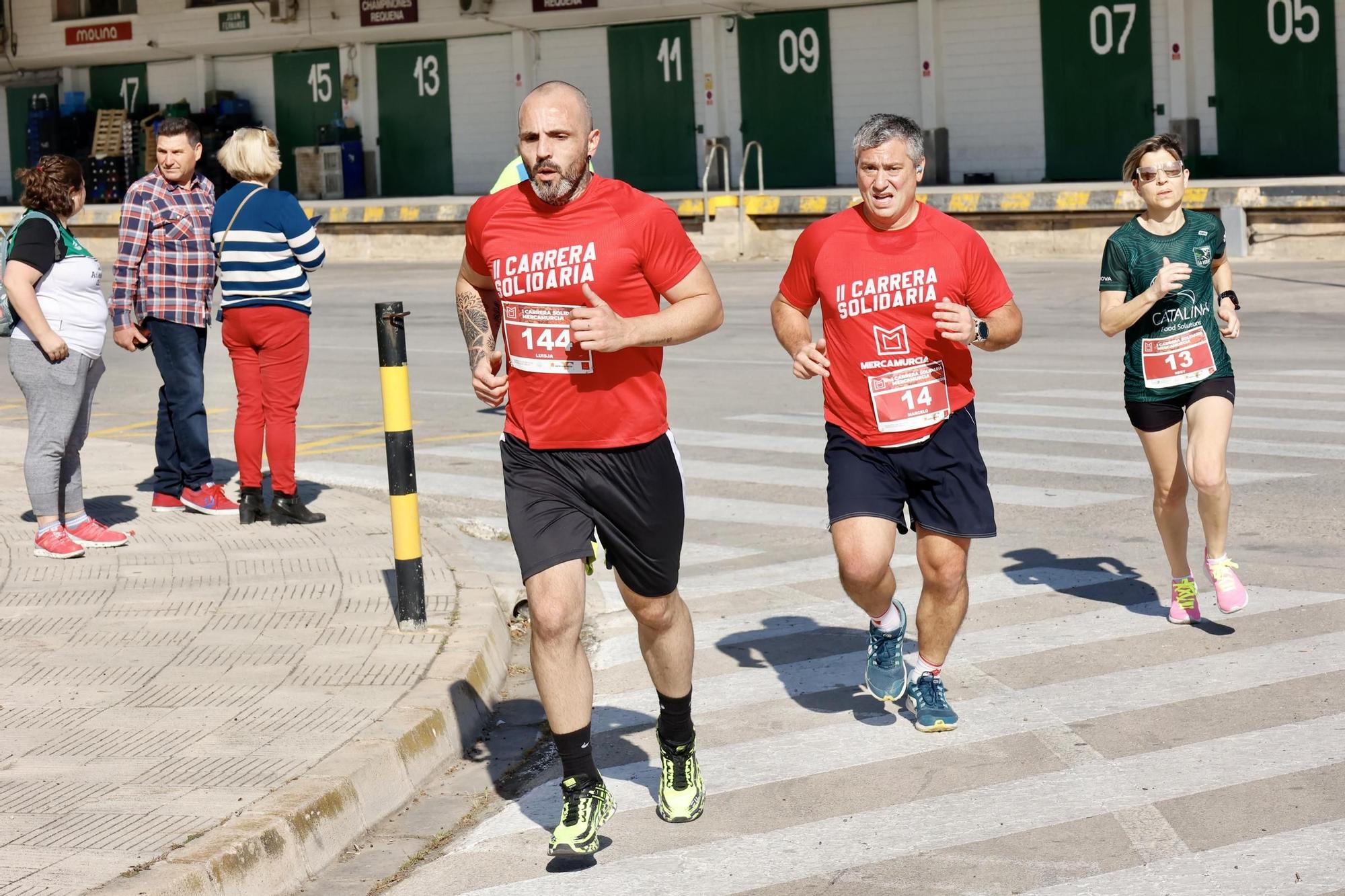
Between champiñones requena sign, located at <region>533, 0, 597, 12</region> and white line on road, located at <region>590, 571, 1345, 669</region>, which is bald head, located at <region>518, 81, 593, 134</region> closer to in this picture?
white line on road, located at <region>590, 571, 1345, 669</region>

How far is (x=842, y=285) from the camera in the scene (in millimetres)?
5715

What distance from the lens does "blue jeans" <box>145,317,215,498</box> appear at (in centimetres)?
916

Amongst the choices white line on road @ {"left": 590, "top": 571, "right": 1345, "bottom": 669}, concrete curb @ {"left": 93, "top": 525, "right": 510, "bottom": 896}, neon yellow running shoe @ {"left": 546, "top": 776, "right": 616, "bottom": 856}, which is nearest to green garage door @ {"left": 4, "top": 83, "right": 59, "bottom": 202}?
white line on road @ {"left": 590, "top": 571, "right": 1345, "bottom": 669}

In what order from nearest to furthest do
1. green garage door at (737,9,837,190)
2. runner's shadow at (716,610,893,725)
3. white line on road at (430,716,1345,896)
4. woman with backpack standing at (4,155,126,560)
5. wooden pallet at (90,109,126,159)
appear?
1. white line on road at (430,716,1345,896)
2. runner's shadow at (716,610,893,725)
3. woman with backpack standing at (4,155,126,560)
4. green garage door at (737,9,837,190)
5. wooden pallet at (90,109,126,159)

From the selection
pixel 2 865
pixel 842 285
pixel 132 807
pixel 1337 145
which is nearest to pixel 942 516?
pixel 842 285

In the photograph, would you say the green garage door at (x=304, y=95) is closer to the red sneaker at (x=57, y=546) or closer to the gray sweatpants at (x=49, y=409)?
the gray sweatpants at (x=49, y=409)

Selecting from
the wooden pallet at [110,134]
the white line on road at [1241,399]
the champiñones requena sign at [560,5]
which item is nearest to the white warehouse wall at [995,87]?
the champiñones requena sign at [560,5]

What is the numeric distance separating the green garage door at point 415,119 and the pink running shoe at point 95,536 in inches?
1304

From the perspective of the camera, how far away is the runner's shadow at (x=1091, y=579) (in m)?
7.39

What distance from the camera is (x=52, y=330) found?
26.5 feet

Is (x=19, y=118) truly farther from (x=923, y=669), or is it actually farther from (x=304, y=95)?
(x=923, y=669)

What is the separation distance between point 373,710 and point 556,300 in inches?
65.7

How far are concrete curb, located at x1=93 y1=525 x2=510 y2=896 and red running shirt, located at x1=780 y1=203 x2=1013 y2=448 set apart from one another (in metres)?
1.66

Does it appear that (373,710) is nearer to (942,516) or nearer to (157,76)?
(942,516)
